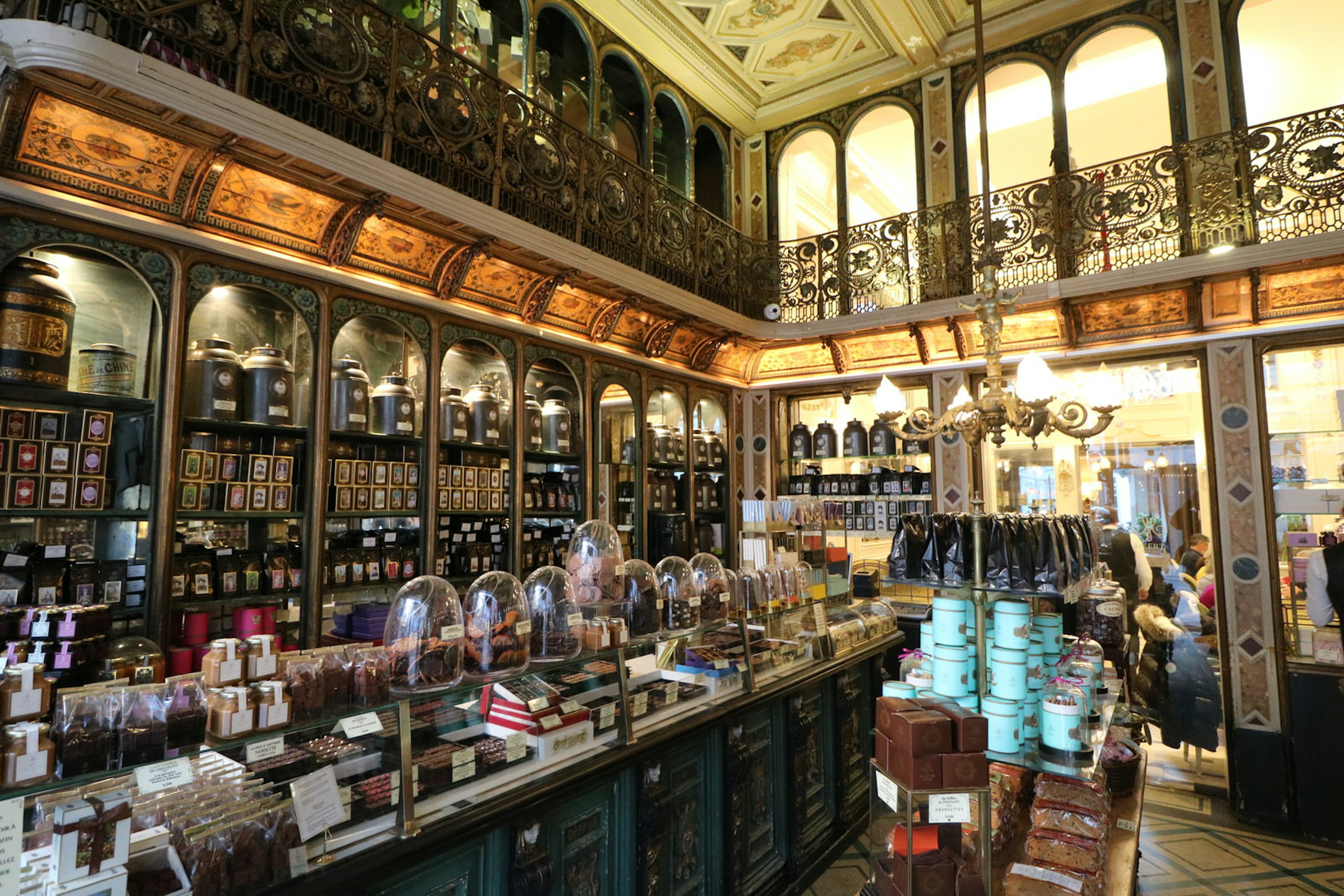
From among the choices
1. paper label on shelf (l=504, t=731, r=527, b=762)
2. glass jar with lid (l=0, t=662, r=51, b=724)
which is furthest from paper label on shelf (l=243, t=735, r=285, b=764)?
paper label on shelf (l=504, t=731, r=527, b=762)

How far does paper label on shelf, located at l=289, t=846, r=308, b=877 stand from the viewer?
1.54 meters

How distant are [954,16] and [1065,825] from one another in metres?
6.57

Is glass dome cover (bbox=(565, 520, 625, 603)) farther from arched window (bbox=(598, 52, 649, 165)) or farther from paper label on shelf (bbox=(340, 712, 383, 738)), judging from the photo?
arched window (bbox=(598, 52, 649, 165))

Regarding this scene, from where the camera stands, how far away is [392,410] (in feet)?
14.1

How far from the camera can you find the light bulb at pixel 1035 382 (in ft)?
10.3

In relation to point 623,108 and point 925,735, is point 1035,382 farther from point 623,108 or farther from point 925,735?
point 623,108

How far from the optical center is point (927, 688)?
98.9 inches

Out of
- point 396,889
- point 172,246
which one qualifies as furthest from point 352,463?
point 396,889

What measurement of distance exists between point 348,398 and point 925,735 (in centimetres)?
358

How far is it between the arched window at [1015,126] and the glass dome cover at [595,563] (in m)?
5.22

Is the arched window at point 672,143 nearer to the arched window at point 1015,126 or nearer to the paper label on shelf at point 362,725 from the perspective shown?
the arched window at point 1015,126

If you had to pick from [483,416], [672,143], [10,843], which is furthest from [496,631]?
[672,143]

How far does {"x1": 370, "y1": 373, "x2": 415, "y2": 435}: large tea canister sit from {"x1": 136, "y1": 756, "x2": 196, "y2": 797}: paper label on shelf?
3.03 metres

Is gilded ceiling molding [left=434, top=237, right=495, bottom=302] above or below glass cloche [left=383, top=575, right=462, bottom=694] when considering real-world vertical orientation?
above
